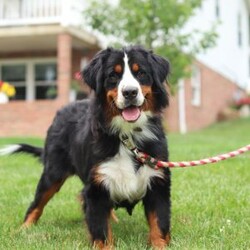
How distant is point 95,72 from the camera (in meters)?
4.61

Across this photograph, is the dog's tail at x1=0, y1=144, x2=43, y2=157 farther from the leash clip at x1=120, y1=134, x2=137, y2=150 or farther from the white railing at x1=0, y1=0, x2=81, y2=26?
the white railing at x1=0, y1=0, x2=81, y2=26

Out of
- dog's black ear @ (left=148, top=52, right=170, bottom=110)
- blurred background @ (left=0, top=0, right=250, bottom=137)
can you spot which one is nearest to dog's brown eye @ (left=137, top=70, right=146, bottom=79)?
dog's black ear @ (left=148, top=52, right=170, bottom=110)

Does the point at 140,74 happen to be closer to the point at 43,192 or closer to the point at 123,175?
the point at 123,175

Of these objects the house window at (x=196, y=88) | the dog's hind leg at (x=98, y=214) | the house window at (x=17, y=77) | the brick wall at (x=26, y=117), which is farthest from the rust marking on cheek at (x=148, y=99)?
the house window at (x=196, y=88)

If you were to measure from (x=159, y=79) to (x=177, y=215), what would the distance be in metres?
1.60

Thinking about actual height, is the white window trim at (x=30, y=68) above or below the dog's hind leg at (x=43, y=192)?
above

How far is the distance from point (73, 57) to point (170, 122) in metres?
4.35

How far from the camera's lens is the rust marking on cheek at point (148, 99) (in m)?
4.45

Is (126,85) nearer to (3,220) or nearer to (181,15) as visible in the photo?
(3,220)

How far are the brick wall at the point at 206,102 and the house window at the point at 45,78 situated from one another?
15.0ft

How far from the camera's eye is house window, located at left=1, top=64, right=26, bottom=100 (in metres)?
21.6

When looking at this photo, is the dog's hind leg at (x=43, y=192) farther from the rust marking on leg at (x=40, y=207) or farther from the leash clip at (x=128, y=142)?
the leash clip at (x=128, y=142)

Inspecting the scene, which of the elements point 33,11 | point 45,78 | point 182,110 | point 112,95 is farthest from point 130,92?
point 182,110

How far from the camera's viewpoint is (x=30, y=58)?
69.6 feet
